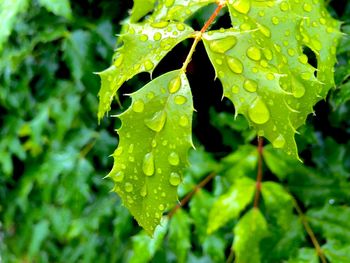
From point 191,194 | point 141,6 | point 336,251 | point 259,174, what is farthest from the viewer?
point 191,194

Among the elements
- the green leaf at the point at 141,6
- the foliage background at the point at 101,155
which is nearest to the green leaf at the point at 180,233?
the foliage background at the point at 101,155

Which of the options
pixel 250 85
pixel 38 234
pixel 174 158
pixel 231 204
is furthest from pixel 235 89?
pixel 38 234

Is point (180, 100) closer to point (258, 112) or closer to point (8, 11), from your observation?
point (258, 112)

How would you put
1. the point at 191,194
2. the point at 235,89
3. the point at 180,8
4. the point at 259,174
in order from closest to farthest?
the point at 235,89 → the point at 180,8 → the point at 259,174 → the point at 191,194

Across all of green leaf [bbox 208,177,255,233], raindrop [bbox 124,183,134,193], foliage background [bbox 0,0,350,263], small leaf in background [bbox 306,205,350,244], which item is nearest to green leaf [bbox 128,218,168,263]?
foliage background [bbox 0,0,350,263]

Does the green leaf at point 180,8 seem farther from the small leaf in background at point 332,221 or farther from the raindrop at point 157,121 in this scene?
the small leaf in background at point 332,221

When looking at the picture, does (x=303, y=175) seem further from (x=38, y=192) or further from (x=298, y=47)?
(x=38, y=192)
